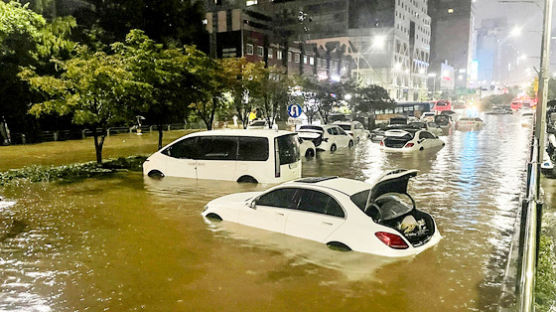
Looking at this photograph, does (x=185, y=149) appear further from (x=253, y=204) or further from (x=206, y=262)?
(x=206, y=262)

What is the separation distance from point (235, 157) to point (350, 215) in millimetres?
7255

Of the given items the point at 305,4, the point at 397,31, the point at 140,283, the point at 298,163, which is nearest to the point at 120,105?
the point at 298,163

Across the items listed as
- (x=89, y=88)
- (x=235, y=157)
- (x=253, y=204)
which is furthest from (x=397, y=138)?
(x=253, y=204)

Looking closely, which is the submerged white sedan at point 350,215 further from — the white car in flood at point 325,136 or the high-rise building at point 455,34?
the high-rise building at point 455,34

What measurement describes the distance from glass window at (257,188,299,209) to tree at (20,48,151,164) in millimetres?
9965

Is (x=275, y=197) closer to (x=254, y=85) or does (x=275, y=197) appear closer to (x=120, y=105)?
(x=120, y=105)

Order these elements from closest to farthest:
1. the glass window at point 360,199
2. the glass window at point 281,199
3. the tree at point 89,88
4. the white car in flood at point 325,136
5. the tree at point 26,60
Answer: the glass window at point 360,199 → the glass window at point 281,199 → the tree at point 89,88 → the white car in flood at point 325,136 → the tree at point 26,60

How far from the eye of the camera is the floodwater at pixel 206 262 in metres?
6.59

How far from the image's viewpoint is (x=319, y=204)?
8.59m

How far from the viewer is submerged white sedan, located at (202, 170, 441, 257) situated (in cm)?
790

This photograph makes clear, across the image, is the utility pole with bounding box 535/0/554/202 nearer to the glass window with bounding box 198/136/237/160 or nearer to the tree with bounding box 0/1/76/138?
the glass window with bounding box 198/136/237/160

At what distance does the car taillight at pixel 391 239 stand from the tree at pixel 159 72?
1313cm

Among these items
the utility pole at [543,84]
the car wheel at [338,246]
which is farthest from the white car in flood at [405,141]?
the car wheel at [338,246]

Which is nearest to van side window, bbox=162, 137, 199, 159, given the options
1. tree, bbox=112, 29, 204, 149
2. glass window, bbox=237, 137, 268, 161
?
glass window, bbox=237, 137, 268, 161
